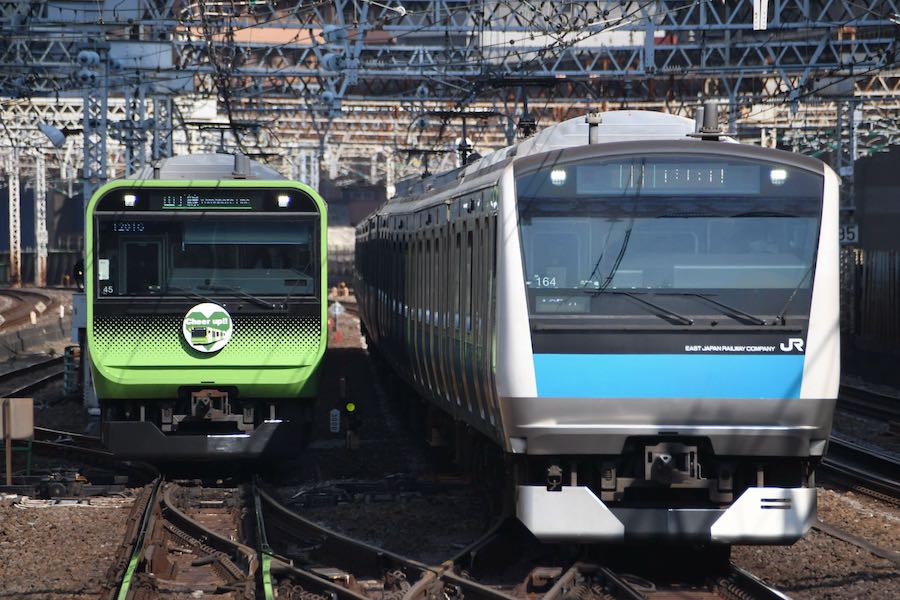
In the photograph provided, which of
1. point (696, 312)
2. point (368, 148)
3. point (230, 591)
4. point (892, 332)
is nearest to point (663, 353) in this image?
point (696, 312)

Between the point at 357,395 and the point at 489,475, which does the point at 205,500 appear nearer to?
the point at 489,475

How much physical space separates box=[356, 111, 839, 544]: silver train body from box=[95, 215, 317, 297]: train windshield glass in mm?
4737

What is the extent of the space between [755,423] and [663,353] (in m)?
0.70

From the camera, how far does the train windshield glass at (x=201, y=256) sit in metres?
13.7

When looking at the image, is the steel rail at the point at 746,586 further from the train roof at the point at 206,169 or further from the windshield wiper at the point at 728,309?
the train roof at the point at 206,169

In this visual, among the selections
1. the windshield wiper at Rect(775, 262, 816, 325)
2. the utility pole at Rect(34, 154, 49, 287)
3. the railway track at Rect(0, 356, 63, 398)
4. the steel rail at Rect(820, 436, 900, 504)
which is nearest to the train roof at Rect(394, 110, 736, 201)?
the windshield wiper at Rect(775, 262, 816, 325)

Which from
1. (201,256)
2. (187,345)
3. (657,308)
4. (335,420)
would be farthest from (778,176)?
(335,420)

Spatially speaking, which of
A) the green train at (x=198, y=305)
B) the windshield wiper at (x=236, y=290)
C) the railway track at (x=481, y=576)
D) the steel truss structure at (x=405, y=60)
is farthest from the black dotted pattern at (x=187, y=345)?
the steel truss structure at (x=405, y=60)

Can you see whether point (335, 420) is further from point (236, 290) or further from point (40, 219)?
point (40, 219)

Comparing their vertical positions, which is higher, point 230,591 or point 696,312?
point 696,312

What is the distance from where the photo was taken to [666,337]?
A: 9117mm

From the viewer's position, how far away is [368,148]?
70.5 metres

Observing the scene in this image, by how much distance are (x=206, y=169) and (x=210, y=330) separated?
165 cm

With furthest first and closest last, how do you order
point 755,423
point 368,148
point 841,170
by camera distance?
1. point 368,148
2. point 841,170
3. point 755,423
